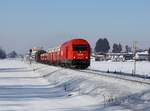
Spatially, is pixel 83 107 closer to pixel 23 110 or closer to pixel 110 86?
pixel 23 110

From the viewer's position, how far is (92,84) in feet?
92.1

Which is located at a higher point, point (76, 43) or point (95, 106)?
point (76, 43)

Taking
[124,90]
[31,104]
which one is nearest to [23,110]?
[31,104]

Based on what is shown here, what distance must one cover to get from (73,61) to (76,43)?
2456 mm

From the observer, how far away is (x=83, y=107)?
18.8 metres

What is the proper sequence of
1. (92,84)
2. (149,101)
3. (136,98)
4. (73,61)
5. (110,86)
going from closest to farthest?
(149,101), (136,98), (110,86), (92,84), (73,61)

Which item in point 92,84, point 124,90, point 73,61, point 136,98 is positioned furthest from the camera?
point 73,61

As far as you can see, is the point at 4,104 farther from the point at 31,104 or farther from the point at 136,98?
the point at 136,98

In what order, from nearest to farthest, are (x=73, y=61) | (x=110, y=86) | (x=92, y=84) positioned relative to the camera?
1. (x=110, y=86)
2. (x=92, y=84)
3. (x=73, y=61)

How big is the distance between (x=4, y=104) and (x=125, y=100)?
523 cm

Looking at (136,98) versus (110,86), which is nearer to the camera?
(136,98)

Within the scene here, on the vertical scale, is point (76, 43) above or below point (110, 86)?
above

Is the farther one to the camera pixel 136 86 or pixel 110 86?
Result: pixel 110 86

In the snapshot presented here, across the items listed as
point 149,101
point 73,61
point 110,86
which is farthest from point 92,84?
point 73,61
